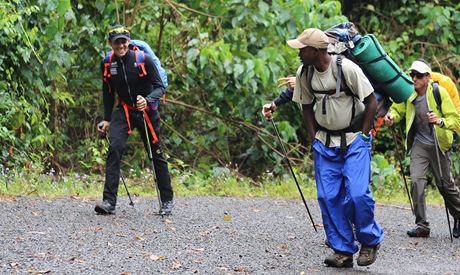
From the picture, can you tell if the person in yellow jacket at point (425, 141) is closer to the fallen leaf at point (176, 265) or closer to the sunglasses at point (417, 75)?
the sunglasses at point (417, 75)

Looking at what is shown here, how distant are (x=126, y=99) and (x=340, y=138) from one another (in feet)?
10.6

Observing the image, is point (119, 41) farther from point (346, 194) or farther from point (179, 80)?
point (179, 80)

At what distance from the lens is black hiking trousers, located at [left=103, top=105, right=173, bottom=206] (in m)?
9.95

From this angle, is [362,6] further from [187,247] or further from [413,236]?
[187,247]

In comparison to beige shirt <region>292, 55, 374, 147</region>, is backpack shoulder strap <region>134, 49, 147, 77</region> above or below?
below

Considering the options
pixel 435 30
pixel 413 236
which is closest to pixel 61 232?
pixel 413 236

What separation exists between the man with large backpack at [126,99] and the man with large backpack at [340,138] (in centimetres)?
264

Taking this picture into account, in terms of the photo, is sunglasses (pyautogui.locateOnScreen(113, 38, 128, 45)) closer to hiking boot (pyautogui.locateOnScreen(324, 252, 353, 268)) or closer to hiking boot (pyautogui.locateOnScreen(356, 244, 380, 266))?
hiking boot (pyautogui.locateOnScreen(324, 252, 353, 268))

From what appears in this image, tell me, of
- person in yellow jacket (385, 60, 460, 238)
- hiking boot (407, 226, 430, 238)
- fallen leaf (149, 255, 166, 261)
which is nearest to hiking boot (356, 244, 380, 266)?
fallen leaf (149, 255, 166, 261)

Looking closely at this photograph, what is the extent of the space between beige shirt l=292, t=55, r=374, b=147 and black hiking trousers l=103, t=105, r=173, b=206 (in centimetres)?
289

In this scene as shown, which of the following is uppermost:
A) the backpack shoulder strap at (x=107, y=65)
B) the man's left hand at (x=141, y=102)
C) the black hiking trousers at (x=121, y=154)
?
the backpack shoulder strap at (x=107, y=65)

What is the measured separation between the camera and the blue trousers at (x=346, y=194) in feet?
24.6

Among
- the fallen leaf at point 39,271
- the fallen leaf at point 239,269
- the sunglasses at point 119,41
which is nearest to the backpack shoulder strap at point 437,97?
the sunglasses at point 119,41

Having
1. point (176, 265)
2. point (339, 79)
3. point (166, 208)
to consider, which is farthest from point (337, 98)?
point (166, 208)
